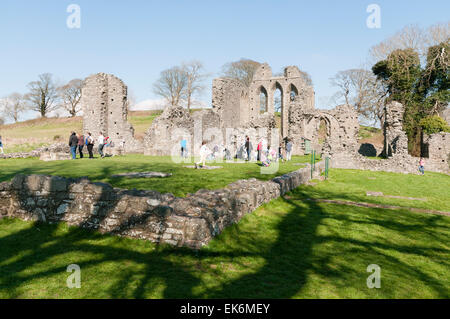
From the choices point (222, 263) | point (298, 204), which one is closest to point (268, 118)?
point (298, 204)

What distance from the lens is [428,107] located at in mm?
29750

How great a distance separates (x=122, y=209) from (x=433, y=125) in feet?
95.8

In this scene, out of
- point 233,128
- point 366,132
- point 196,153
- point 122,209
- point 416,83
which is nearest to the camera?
point 122,209

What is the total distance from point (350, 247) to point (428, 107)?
97.4 feet

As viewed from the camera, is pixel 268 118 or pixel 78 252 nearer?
pixel 78 252

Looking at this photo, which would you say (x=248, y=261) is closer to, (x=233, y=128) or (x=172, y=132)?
(x=172, y=132)

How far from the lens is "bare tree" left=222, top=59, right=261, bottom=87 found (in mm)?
54844

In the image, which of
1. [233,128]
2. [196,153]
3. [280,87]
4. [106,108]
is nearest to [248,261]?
[196,153]

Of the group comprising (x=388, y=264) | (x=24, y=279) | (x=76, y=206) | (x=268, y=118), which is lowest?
(x=388, y=264)

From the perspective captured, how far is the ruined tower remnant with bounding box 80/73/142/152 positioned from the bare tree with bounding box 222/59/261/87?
98.1 ft

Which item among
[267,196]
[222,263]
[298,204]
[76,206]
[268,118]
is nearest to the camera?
[222,263]

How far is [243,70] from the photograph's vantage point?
182ft

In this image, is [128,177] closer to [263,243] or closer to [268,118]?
[263,243]

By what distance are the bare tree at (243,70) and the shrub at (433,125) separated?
31831 mm
